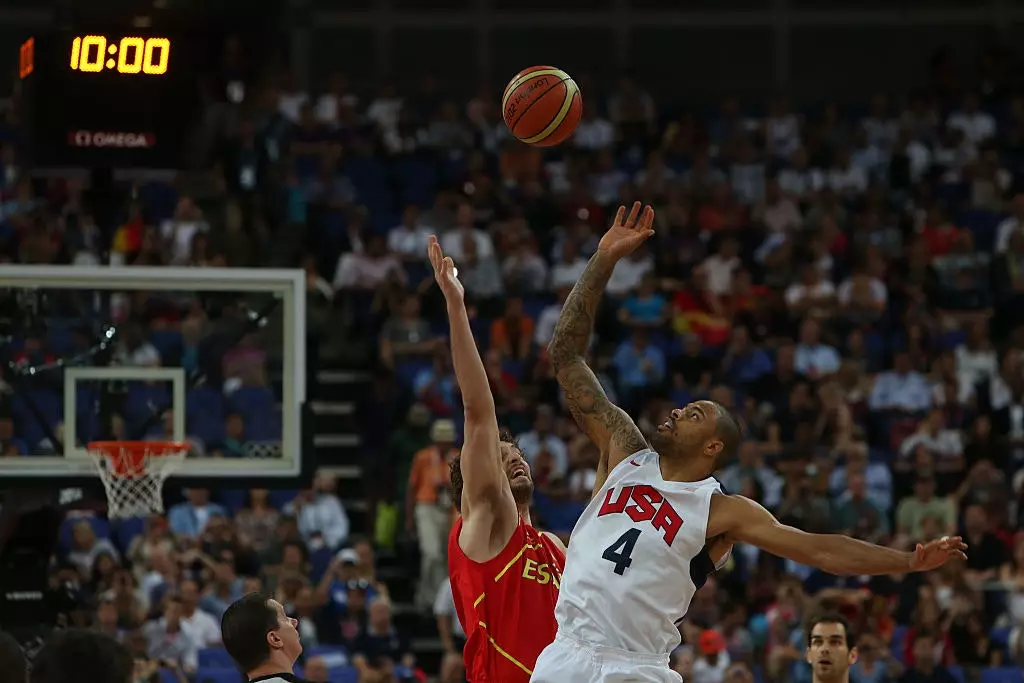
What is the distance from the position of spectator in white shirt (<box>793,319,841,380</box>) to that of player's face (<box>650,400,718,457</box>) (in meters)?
10.1

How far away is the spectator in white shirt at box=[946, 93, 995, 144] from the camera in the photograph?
20.0 metres

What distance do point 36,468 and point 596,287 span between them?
3705mm

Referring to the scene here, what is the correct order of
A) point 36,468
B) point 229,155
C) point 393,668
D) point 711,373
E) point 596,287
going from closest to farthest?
point 596,287, point 36,468, point 393,668, point 711,373, point 229,155

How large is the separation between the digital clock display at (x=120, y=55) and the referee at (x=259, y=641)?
17.7ft

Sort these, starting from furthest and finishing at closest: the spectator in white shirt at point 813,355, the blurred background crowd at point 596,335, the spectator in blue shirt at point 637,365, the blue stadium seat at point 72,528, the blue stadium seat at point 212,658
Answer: the spectator in white shirt at point 813,355, the spectator in blue shirt at point 637,365, the blue stadium seat at point 72,528, the blurred background crowd at point 596,335, the blue stadium seat at point 212,658

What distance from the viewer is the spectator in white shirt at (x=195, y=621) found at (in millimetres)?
12492

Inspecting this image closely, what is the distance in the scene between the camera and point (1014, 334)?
16672 millimetres

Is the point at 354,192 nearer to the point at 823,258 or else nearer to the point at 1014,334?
the point at 823,258

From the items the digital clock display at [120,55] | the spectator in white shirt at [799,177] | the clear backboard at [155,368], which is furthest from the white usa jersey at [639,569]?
the spectator in white shirt at [799,177]

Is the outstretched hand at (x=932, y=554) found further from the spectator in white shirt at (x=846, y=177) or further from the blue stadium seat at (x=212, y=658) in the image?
the spectator in white shirt at (x=846, y=177)

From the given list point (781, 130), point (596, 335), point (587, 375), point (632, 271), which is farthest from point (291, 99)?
point (587, 375)

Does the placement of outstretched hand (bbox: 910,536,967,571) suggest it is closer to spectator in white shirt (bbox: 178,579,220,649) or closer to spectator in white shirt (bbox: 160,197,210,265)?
spectator in white shirt (bbox: 178,579,220,649)

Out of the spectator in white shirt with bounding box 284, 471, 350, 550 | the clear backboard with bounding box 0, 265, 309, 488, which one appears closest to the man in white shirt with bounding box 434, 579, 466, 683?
the spectator in white shirt with bounding box 284, 471, 350, 550

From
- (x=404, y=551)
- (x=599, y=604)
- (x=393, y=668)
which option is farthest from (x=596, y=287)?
(x=404, y=551)
